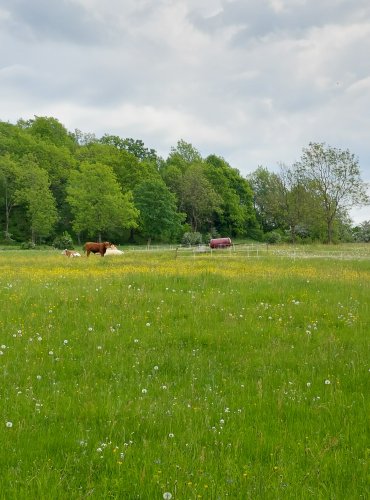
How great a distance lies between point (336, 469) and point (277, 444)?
0.76 meters

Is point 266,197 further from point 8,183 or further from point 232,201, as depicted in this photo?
point 8,183

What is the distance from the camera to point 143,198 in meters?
96.3

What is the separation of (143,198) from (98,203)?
16106 millimetres

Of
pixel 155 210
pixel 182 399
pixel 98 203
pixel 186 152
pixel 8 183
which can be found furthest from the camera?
pixel 186 152

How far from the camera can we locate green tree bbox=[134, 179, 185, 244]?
95438 millimetres

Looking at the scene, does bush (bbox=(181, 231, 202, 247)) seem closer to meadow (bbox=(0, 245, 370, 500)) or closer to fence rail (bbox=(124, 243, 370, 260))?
fence rail (bbox=(124, 243, 370, 260))

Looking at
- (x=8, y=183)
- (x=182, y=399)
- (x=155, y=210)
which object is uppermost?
(x=8, y=183)

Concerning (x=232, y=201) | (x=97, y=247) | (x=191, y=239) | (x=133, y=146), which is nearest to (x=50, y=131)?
(x=133, y=146)

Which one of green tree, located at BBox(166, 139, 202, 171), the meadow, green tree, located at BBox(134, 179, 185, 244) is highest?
green tree, located at BBox(166, 139, 202, 171)

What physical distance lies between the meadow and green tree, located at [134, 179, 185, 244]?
82218mm

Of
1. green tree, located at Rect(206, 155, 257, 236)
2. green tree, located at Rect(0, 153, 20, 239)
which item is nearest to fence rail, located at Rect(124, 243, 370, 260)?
green tree, located at Rect(0, 153, 20, 239)

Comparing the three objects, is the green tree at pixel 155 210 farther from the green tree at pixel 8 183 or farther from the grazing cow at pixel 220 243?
the grazing cow at pixel 220 243

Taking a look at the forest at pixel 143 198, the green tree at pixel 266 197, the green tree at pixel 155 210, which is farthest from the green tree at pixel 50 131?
the green tree at pixel 266 197

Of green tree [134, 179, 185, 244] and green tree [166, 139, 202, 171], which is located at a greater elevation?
green tree [166, 139, 202, 171]
